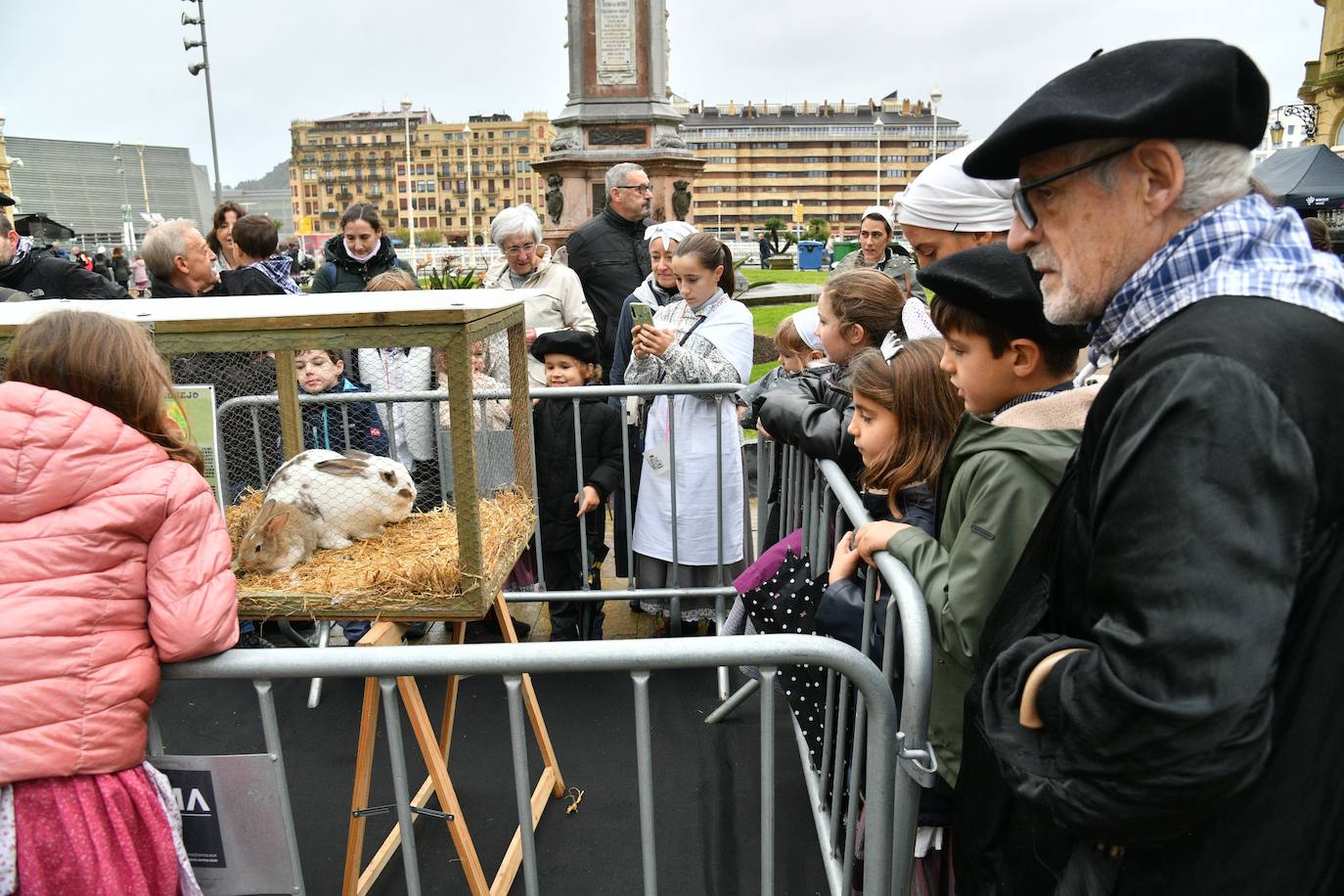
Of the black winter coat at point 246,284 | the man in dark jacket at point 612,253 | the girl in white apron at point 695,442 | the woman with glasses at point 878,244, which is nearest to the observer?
the girl in white apron at point 695,442

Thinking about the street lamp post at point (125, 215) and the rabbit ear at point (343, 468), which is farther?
the street lamp post at point (125, 215)

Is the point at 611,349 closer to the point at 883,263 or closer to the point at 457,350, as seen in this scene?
the point at 883,263

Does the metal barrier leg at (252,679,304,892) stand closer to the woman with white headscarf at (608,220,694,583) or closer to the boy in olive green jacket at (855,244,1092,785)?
the boy in olive green jacket at (855,244,1092,785)

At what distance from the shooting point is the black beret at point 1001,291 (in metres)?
1.96

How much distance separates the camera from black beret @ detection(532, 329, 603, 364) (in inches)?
176

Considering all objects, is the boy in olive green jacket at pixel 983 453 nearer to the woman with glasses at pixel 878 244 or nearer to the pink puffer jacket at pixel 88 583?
the pink puffer jacket at pixel 88 583

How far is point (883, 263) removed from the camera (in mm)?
5836

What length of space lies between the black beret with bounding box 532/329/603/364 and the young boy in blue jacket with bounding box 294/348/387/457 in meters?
0.82

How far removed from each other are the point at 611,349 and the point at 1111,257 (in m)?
5.58

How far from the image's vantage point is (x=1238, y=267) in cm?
126

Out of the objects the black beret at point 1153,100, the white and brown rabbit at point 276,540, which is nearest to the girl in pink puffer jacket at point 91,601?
the white and brown rabbit at point 276,540

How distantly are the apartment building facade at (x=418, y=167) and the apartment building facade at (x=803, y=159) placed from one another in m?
26.3

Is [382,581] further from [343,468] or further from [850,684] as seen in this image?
[850,684]

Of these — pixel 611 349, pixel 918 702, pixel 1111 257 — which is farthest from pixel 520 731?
pixel 611 349
